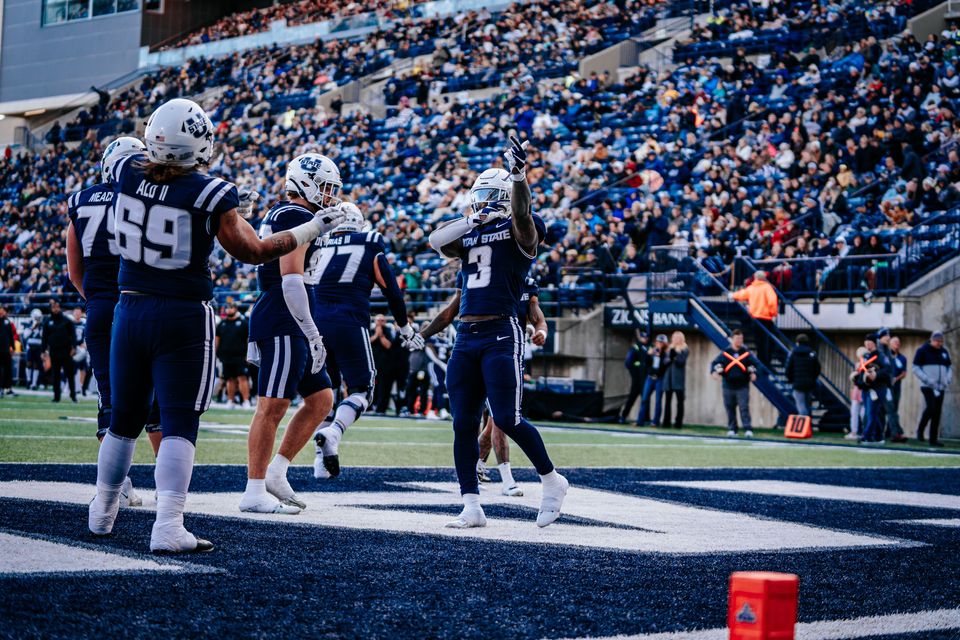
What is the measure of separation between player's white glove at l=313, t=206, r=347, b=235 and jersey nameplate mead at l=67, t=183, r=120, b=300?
5.19 feet

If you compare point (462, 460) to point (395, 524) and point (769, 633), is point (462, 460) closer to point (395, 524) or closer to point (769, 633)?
point (395, 524)

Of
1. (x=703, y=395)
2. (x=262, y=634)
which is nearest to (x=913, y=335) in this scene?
(x=703, y=395)

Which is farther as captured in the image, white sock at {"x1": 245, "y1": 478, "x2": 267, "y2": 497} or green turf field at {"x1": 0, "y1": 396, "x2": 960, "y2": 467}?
green turf field at {"x1": 0, "y1": 396, "x2": 960, "y2": 467}

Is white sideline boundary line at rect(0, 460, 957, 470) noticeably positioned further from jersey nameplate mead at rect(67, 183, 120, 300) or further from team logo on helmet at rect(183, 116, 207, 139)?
team logo on helmet at rect(183, 116, 207, 139)

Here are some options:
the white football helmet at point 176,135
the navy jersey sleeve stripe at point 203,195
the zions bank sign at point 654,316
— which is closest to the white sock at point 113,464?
the navy jersey sleeve stripe at point 203,195

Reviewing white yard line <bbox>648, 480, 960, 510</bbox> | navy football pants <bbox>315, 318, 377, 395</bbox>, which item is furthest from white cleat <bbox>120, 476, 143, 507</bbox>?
white yard line <bbox>648, 480, 960, 510</bbox>

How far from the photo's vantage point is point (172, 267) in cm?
552

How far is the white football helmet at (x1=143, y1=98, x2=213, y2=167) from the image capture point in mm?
5461

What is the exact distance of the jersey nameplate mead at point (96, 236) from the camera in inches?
275

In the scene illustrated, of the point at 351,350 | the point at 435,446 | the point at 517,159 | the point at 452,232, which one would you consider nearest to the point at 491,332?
the point at 452,232

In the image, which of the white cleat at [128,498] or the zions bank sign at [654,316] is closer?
the white cleat at [128,498]

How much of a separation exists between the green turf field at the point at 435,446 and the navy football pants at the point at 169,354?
15.2ft

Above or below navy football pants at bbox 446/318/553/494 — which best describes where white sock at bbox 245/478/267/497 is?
below

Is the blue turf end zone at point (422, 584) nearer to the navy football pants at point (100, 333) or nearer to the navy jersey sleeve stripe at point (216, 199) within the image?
the navy football pants at point (100, 333)
